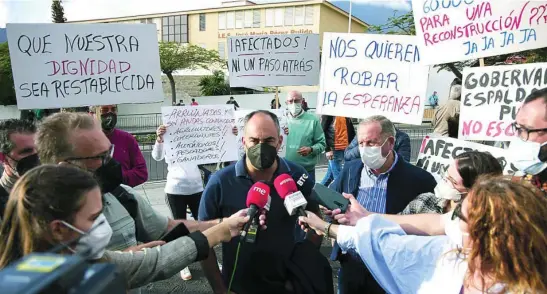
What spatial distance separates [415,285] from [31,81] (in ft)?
12.6

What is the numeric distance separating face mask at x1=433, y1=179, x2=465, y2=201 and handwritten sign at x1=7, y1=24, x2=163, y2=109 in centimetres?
299

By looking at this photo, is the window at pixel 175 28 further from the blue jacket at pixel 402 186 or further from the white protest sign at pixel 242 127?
the blue jacket at pixel 402 186

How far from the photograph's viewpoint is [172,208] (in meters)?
4.79

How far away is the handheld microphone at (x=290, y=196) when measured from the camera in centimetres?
230

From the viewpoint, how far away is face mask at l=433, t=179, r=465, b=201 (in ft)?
8.07

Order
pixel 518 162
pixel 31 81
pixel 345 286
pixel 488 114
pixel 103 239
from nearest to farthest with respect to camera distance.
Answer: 1. pixel 103 239
2. pixel 518 162
3. pixel 345 286
4. pixel 488 114
5. pixel 31 81

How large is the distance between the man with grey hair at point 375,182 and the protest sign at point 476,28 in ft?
4.15

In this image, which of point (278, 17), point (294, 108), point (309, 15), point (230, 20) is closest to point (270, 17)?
point (278, 17)

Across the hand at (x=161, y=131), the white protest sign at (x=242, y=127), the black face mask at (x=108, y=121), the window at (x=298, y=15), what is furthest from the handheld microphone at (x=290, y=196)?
the window at (x=298, y=15)

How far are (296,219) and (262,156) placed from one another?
42 cm

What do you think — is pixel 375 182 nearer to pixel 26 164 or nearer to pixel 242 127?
pixel 26 164

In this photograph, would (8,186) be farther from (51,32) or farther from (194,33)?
(194,33)

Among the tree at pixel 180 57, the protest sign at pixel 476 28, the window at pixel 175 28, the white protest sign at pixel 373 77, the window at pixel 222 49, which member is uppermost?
the window at pixel 175 28

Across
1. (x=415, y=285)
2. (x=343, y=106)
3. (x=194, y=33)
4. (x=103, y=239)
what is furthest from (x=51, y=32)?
(x=194, y=33)
